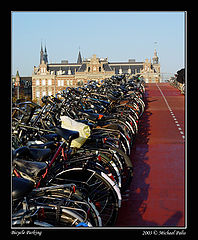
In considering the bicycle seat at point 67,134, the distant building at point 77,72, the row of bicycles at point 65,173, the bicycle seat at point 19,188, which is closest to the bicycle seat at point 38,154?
the row of bicycles at point 65,173

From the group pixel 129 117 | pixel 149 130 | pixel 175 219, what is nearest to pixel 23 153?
pixel 175 219

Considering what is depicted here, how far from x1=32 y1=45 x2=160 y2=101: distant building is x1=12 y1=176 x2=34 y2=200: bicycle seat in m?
75.2

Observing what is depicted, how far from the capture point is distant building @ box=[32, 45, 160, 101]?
256ft

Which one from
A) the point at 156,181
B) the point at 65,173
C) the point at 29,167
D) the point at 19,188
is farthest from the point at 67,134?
the point at 156,181

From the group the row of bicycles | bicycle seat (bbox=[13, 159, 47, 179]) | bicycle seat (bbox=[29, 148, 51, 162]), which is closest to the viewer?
the row of bicycles

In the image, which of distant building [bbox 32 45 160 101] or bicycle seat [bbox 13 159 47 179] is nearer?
bicycle seat [bbox 13 159 47 179]

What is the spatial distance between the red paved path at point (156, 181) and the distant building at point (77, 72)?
6987 centimetres

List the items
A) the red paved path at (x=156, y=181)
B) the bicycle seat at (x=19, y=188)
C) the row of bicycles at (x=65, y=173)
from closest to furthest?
1. the bicycle seat at (x=19, y=188)
2. the row of bicycles at (x=65, y=173)
3. the red paved path at (x=156, y=181)

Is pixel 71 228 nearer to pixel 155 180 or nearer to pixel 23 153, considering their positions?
pixel 23 153

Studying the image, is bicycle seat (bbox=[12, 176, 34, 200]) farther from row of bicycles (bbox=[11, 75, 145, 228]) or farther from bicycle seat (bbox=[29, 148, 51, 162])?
bicycle seat (bbox=[29, 148, 51, 162])

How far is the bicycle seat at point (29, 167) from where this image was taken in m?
Result: 2.64

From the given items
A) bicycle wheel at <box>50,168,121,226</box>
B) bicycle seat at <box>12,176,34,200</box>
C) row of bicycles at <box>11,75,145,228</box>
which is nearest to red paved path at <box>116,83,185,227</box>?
row of bicycles at <box>11,75,145,228</box>

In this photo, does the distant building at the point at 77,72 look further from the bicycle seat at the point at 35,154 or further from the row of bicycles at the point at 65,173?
the bicycle seat at the point at 35,154
